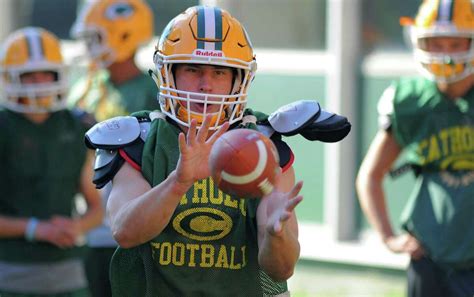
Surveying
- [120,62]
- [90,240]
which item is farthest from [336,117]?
[120,62]

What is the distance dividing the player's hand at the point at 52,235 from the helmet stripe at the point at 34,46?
1.11 meters

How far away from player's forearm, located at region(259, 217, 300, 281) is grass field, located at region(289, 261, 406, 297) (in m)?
5.15

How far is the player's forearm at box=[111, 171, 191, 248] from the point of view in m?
3.93

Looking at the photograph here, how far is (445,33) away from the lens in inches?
248

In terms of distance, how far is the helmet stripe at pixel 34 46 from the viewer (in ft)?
24.4

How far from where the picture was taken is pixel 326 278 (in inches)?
381

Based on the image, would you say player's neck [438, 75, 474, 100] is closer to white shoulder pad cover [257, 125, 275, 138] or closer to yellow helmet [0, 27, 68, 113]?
white shoulder pad cover [257, 125, 275, 138]

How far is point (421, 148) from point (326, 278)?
3.62 metres

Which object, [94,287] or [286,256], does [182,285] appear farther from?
[94,287]

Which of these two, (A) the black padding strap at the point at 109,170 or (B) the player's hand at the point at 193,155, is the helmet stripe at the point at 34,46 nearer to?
(A) the black padding strap at the point at 109,170

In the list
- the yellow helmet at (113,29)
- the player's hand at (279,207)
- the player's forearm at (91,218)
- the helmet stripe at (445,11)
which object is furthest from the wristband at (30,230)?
the player's hand at (279,207)

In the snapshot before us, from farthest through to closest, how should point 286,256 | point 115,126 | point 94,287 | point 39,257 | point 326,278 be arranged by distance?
point 326,278
point 94,287
point 39,257
point 115,126
point 286,256

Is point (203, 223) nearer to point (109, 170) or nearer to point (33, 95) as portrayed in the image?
point (109, 170)

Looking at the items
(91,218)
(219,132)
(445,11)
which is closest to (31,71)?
(91,218)
